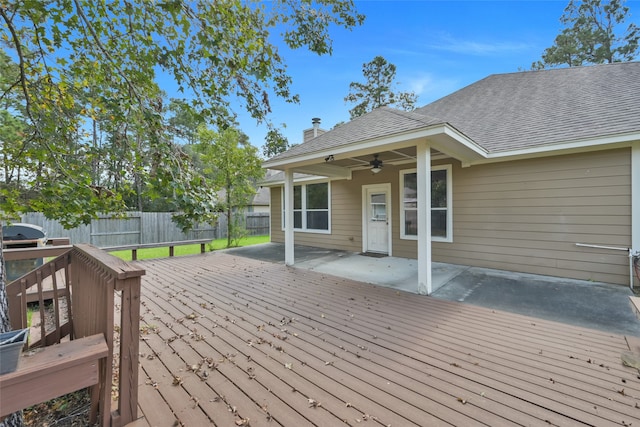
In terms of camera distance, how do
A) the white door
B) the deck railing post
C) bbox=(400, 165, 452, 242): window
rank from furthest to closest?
1. the white door
2. bbox=(400, 165, 452, 242): window
3. the deck railing post

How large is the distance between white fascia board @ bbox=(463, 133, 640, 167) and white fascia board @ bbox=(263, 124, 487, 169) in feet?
1.48

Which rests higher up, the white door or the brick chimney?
the brick chimney

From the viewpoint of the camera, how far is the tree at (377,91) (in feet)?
65.4

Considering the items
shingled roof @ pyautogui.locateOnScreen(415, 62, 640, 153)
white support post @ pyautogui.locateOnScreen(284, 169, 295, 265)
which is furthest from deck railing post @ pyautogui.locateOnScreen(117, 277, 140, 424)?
shingled roof @ pyautogui.locateOnScreen(415, 62, 640, 153)

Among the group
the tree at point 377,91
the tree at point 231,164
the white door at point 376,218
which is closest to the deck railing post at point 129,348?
the white door at point 376,218

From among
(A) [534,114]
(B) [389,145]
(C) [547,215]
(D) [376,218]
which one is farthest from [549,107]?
(D) [376,218]

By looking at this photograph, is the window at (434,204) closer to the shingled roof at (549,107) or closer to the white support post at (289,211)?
the shingled roof at (549,107)

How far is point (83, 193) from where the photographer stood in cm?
255

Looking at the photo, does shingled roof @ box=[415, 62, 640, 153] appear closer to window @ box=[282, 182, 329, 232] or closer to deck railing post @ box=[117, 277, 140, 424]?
window @ box=[282, 182, 329, 232]

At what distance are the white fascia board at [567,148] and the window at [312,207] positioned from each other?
16.4 ft

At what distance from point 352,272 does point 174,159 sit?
4.75 m

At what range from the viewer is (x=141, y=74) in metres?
2.44

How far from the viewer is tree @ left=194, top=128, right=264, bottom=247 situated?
32.7ft

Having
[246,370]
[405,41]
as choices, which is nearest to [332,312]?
[246,370]
